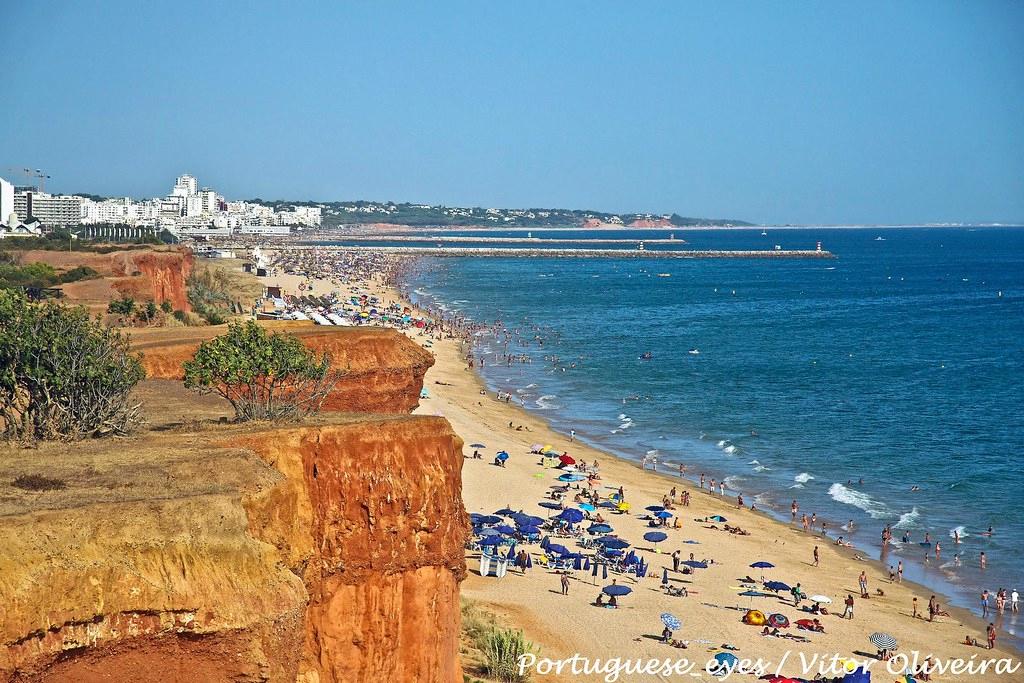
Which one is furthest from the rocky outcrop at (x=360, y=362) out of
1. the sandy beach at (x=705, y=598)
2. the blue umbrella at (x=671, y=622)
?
the blue umbrella at (x=671, y=622)

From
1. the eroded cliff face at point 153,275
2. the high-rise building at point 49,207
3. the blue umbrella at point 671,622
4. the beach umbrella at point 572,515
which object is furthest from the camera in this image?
the high-rise building at point 49,207

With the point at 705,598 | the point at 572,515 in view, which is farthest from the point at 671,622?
the point at 572,515

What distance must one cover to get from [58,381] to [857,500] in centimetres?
Answer: 2896

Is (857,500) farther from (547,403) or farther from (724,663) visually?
(547,403)

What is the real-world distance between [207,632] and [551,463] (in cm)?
2999

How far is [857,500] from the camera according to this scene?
39.1 meters

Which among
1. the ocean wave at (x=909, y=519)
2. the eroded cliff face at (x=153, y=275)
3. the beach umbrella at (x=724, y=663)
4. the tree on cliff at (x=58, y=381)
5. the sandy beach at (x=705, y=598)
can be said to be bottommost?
the sandy beach at (x=705, y=598)

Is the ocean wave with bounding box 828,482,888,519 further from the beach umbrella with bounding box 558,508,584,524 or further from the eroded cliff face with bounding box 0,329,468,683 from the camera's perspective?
the eroded cliff face with bounding box 0,329,468,683

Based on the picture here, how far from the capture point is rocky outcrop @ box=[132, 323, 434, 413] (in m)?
29.2

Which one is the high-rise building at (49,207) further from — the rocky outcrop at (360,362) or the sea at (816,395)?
the rocky outcrop at (360,362)

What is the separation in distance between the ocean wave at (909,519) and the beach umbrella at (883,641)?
1093 centimetres

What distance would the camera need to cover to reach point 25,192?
18988 centimetres

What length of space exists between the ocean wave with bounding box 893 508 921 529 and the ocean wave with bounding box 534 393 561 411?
21284 mm

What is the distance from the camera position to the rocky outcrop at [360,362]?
29.2 meters
